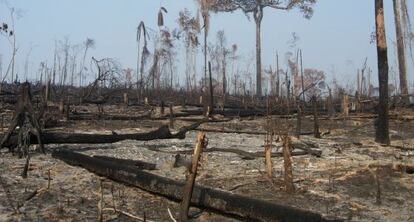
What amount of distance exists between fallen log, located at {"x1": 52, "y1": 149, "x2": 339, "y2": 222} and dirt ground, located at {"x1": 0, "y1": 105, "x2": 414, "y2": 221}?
89 millimetres

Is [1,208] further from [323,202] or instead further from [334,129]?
[334,129]

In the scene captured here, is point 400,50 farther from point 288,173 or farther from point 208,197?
point 208,197

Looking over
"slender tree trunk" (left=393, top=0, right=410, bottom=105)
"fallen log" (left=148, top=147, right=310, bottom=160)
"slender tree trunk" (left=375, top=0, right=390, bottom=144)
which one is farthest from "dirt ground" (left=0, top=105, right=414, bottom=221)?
"slender tree trunk" (left=393, top=0, right=410, bottom=105)

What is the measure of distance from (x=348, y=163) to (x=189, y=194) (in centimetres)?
343

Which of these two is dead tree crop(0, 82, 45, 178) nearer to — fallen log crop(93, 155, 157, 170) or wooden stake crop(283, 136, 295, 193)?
fallen log crop(93, 155, 157, 170)

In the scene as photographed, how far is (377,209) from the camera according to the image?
431cm

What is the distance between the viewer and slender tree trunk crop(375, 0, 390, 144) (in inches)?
335

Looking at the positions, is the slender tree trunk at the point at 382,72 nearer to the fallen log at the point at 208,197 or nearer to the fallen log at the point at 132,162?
the fallen log at the point at 132,162

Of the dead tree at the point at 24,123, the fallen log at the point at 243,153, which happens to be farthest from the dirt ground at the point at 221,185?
the dead tree at the point at 24,123

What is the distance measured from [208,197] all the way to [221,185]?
1113mm

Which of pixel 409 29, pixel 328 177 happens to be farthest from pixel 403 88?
pixel 328 177

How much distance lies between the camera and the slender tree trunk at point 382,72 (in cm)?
852

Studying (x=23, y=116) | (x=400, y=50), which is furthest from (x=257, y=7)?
(x=23, y=116)

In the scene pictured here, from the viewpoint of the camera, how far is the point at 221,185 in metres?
4.95
